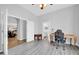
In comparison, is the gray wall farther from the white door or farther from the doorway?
the white door

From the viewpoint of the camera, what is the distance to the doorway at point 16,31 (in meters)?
2.84

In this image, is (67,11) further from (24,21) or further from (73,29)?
(24,21)

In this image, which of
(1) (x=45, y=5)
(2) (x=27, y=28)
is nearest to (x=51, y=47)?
(2) (x=27, y=28)

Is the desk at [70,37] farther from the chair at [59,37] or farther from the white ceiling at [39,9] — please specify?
the white ceiling at [39,9]

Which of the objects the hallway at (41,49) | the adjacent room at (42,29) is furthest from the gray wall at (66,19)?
the hallway at (41,49)

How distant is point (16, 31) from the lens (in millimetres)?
2914

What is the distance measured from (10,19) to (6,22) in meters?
0.11

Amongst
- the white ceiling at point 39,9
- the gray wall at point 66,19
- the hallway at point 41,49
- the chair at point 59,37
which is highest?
the white ceiling at point 39,9

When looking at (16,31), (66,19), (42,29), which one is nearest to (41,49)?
(42,29)

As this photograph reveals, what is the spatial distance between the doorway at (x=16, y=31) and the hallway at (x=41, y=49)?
111 mm

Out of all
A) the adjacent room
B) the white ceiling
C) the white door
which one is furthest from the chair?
the white door

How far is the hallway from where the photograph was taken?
9.33 feet

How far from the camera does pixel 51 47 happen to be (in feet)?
9.53

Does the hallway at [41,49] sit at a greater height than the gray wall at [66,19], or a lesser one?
lesser
